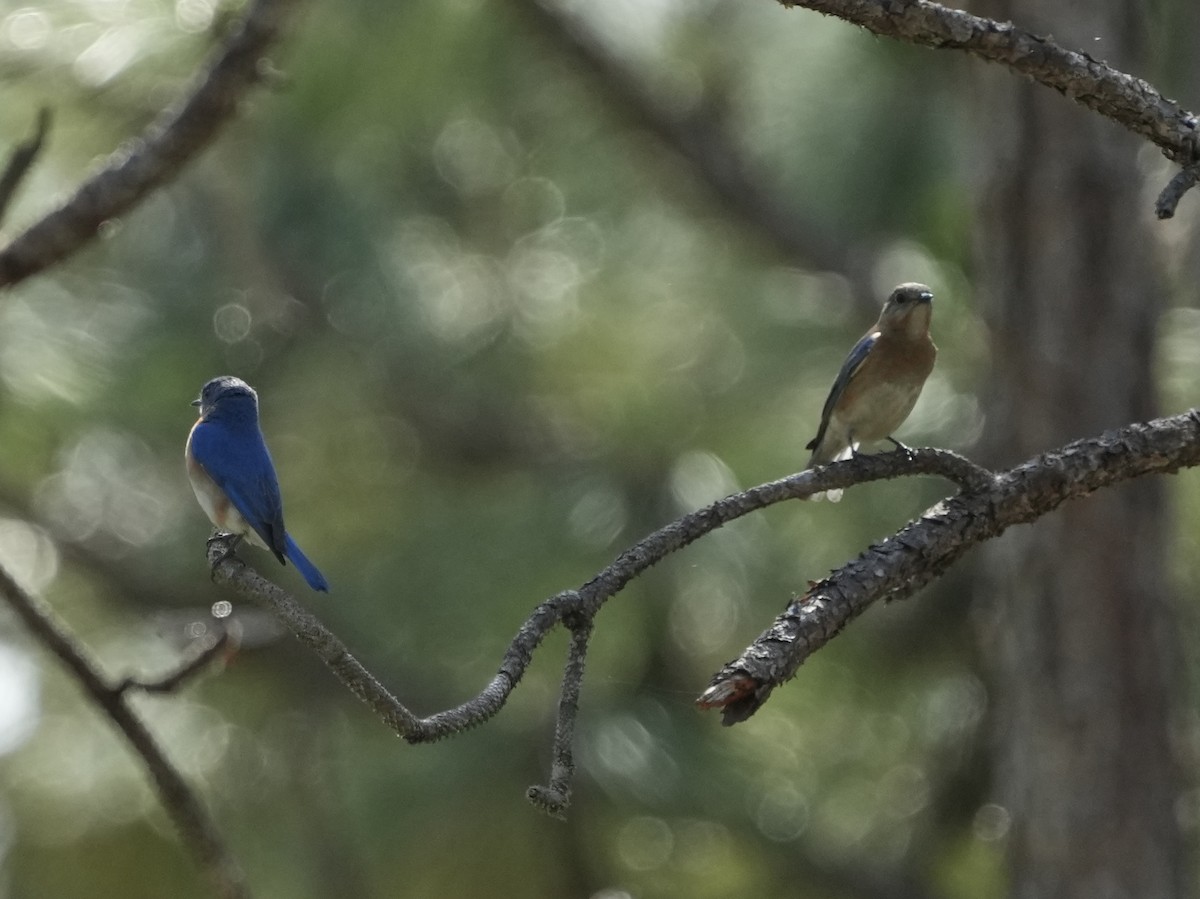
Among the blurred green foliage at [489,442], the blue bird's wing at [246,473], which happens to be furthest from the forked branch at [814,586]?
the blurred green foliage at [489,442]

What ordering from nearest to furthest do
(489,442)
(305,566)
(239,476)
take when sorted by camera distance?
1. (305,566)
2. (239,476)
3. (489,442)

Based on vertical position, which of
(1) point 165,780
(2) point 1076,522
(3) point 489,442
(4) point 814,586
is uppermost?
(4) point 814,586

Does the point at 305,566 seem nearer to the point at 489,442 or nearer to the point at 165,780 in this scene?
the point at 165,780

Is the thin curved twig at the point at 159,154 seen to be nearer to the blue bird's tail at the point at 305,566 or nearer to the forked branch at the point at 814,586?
the blue bird's tail at the point at 305,566

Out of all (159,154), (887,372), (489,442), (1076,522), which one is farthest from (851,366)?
(489,442)

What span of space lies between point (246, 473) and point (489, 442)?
8.66 ft

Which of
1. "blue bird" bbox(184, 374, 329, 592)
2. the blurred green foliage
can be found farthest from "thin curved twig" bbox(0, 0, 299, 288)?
the blurred green foliage

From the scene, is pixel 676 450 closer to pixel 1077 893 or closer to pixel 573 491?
pixel 573 491

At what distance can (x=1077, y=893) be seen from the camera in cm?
439

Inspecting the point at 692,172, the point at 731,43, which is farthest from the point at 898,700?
the point at 731,43

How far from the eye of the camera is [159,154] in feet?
10.8

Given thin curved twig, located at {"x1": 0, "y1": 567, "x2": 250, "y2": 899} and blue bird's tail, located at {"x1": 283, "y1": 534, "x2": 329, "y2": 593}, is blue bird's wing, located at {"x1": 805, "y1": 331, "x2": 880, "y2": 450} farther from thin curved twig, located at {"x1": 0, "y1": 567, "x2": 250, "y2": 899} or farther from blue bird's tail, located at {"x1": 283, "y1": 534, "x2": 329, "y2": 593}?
thin curved twig, located at {"x1": 0, "y1": 567, "x2": 250, "y2": 899}

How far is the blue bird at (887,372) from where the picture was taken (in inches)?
159

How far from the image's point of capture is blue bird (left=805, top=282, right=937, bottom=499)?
4.04 meters
